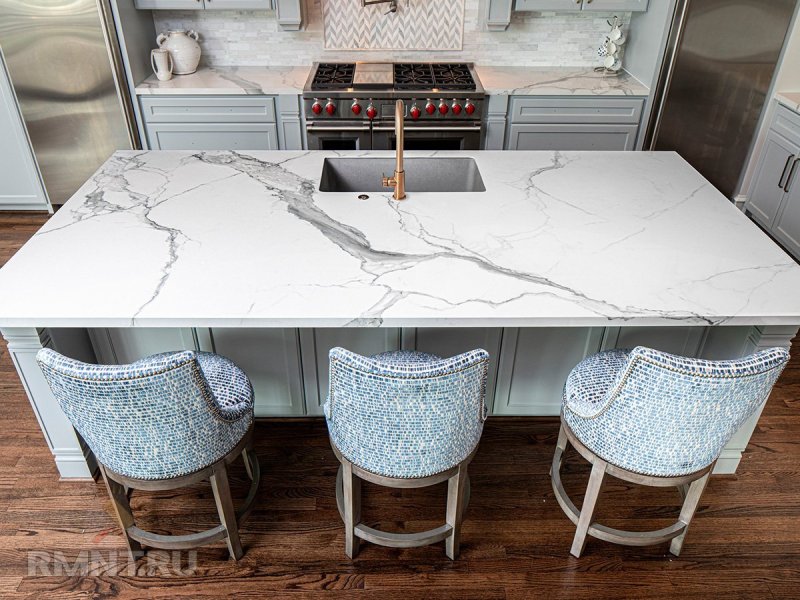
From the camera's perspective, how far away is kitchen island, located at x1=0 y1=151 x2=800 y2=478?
5.68 ft

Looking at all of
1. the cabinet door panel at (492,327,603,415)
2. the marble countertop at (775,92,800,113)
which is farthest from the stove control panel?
the cabinet door panel at (492,327,603,415)

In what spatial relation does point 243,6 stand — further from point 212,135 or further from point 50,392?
point 50,392

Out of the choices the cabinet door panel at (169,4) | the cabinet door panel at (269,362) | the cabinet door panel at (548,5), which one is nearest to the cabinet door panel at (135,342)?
the cabinet door panel at (269,362)

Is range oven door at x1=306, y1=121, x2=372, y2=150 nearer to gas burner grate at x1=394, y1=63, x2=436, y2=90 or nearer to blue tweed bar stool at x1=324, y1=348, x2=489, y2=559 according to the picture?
gas burner grate at x1=394, y1=63, x2=436, y2=90

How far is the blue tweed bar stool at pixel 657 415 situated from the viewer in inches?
59.7

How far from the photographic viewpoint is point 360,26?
4047mm

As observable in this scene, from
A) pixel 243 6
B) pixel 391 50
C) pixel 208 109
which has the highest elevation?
pixel 243 6

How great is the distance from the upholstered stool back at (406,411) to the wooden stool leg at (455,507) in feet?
0.31

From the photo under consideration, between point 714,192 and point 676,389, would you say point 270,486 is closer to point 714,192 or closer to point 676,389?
point 676,389

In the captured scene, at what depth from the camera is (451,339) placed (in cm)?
224

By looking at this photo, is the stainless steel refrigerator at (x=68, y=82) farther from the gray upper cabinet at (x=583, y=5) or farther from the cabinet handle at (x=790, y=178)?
the cabinet handle at (x=790, y=178)

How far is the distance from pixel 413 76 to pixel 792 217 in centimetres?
246

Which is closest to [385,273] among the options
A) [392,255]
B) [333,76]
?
[392,255]

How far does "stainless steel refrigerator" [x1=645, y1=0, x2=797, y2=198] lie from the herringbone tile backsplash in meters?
1.38
